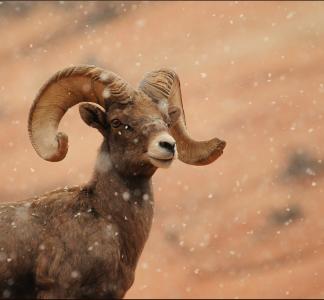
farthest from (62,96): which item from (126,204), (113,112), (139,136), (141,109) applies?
(126,204)

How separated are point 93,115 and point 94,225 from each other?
88 centimetres

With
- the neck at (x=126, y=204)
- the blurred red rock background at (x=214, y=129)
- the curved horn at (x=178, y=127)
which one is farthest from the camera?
the blurred red rock background at (x=214, y=129)

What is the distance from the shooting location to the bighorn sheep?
20.5ft

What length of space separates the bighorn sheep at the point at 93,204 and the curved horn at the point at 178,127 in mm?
17

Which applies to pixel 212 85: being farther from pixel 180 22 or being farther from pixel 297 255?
pixel 297 255

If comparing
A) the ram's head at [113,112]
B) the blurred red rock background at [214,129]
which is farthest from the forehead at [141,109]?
the blurred red rock background at [214,129]

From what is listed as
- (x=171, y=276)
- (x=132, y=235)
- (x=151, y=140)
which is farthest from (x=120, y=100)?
(x=171, y=276)

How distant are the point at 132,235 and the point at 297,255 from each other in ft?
24.5

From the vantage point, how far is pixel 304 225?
13.7 meters

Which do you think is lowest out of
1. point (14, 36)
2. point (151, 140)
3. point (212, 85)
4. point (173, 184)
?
point (151, 140)

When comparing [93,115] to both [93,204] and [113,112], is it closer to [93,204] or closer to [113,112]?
[113,112]

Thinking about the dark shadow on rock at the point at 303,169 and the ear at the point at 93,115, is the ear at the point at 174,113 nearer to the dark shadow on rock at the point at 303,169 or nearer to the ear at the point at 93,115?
the ear at the point at 93,115

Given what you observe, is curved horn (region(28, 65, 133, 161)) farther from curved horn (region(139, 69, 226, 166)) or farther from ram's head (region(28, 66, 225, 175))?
curved horn (region(139, 69, 226, 166))

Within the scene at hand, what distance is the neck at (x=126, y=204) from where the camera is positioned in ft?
21.3
